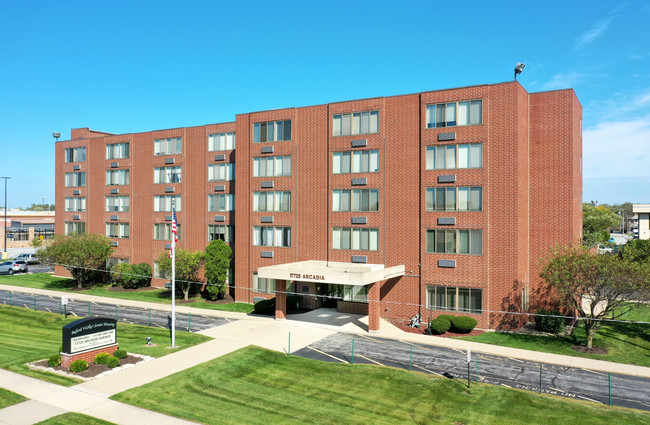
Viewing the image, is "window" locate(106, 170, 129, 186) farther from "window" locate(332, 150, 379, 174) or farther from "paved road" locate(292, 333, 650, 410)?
"paved road" locate(292, 333, 650, 410)

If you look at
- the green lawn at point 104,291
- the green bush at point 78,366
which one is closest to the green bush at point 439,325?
the green lawn at point 104,291

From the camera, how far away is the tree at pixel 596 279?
2580cm

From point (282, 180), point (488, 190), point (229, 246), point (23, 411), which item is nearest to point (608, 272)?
point (488, 190)

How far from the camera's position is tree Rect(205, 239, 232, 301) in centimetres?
4255

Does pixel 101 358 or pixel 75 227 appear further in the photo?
pixel 75 227

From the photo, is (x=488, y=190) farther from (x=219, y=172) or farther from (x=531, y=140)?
(x=219, y=172)

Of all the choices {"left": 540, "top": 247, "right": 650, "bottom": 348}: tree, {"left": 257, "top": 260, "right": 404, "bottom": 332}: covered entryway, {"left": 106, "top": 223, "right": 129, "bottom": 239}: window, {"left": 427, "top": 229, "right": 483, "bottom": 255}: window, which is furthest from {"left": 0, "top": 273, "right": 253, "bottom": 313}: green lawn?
{"left": 540, "top": 247, "right": 650, "bottom": 348}: tree

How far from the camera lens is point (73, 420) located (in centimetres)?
1728

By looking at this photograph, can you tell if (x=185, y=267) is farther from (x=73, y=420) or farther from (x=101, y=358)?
(x=73, y=420)

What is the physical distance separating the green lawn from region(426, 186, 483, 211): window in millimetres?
17219

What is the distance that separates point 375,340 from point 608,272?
14.0 meters

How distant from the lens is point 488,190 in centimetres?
3225

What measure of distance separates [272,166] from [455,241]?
17.1 m

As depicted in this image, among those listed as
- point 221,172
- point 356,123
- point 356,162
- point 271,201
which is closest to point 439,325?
point 356,162
